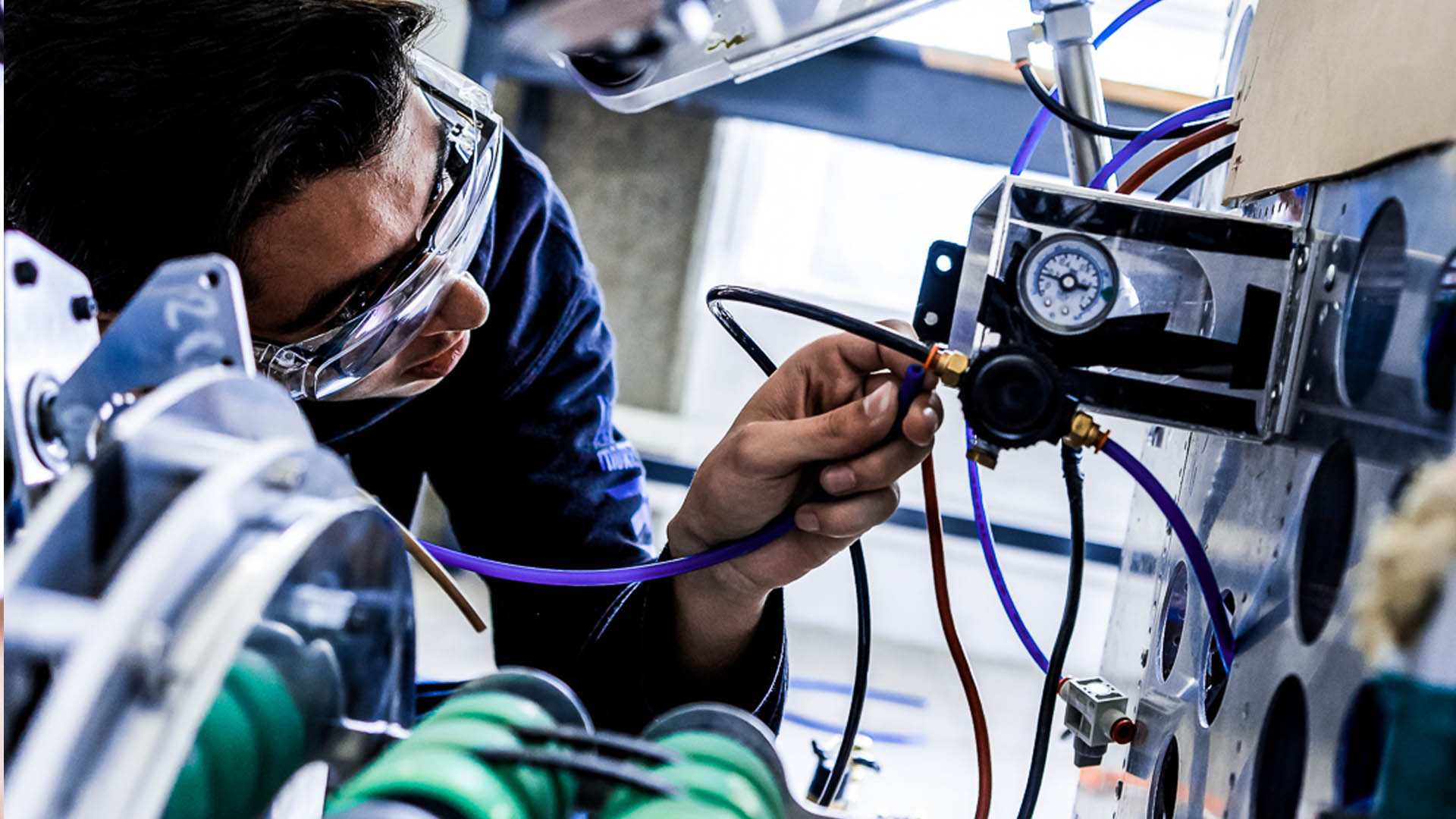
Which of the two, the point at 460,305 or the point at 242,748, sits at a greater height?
the point at 460,305

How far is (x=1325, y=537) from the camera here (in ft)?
1.53

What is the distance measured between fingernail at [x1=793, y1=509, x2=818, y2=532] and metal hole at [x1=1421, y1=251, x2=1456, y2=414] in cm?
41

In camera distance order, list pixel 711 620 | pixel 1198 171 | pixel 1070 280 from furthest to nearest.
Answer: pixel 711 620 < pixel 1198 171 < pixel 1070 280

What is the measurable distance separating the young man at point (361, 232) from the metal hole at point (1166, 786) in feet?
0.79

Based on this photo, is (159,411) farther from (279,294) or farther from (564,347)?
(564,347)

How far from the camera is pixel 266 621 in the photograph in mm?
378

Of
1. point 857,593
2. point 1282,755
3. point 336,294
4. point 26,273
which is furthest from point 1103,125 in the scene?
point 26,273

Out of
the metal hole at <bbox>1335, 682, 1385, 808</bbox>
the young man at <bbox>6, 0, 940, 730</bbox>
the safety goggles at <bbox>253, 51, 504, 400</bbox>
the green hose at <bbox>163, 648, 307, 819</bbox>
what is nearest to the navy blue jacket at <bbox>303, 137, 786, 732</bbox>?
the young man at <bbox>6, 0, 940, 730</bbox>

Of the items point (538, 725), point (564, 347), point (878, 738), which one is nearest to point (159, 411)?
point (538, 725)

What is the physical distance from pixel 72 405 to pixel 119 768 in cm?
22

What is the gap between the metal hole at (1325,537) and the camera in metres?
0.44

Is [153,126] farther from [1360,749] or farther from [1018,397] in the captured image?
[1360,749]

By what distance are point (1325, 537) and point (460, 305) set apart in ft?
2.33

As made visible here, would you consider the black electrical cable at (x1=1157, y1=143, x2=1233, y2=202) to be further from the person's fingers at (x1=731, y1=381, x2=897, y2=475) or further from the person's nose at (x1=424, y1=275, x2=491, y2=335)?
the person's nose at (x1=424, y1=275, x2=491, y2=335)
